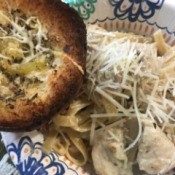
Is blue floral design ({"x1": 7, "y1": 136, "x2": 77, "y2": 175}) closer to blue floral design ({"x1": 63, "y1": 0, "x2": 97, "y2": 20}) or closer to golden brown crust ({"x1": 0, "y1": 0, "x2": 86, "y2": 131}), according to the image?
golden brown crust ({"x1": 0, "y1": 0, "x2": 86, "y2": 131})

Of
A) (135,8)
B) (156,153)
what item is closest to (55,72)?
(156,153)

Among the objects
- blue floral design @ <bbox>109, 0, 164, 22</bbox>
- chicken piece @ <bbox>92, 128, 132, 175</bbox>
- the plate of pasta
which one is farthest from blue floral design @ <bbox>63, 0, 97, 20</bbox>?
chicken piece @ <bbox>92, 128, 132, 175</bbox>

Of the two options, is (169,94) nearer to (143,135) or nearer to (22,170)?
(143,135)

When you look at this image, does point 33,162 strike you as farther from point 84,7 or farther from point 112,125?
point 84,7

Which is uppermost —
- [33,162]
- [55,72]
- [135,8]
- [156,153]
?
[135,8]

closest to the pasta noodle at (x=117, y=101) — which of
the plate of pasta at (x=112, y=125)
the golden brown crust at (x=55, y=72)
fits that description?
the plate of pasta at (x=112, y=125)

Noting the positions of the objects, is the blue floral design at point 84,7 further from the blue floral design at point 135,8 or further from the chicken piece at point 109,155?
the chicken piece at point 109,155

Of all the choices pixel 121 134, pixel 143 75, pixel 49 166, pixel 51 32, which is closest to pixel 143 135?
pixel 121 134
